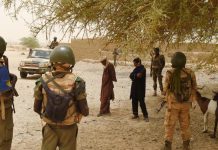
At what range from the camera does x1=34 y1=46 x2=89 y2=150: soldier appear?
5102 millimetres

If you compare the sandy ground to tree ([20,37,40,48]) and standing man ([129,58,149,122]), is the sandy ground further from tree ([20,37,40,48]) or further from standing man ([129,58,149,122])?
tree ([20,37,40,48])

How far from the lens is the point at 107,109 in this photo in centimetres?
1275

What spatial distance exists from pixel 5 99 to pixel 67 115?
4.43 feet

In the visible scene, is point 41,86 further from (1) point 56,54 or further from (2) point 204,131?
(2) point 204,131

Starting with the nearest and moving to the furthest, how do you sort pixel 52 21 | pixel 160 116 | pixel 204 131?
1. pixel 52 21
2. pixel 204 131
3. pixel 160 116

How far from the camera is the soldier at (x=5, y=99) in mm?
6023

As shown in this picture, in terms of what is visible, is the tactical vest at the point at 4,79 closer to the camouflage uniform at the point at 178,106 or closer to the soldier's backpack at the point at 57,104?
the soldier's backpack at the point at 57,104

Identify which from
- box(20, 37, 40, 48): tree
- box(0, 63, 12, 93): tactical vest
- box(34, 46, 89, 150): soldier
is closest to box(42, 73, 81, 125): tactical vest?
box(34, 46, 89, 150): soldier

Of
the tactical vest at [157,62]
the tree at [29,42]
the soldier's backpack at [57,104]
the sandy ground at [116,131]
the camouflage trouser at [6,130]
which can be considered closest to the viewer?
the soldier's backpack at [57,104]

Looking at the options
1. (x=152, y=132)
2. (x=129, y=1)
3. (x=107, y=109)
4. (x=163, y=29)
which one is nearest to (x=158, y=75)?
(x=107, y=109)

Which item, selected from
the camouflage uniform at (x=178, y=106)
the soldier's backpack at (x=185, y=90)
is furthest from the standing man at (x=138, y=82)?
the soldier's backpack at (x=185, y=90)

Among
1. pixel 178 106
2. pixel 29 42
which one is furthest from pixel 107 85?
pixel 29 42

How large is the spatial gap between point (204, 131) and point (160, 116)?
2.37 metres

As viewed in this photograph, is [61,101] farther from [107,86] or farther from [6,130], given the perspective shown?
[107,86]
